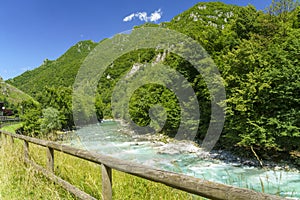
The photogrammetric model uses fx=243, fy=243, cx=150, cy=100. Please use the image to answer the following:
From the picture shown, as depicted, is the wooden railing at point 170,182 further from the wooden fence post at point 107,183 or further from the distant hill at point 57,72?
the distant hill at point 57,72

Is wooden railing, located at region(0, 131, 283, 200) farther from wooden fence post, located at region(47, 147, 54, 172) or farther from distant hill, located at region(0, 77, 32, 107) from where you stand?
distant hill, located at region(0, 77, 32, 107)

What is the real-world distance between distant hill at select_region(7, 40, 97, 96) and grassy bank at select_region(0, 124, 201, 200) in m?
78.1

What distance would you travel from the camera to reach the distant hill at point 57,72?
277 feet

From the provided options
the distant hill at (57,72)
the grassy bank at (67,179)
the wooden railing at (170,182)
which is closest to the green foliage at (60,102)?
the distant hill at (57,72)

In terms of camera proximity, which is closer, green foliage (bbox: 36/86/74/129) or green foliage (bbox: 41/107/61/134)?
green foliage (bbox: 41/107/61/134)

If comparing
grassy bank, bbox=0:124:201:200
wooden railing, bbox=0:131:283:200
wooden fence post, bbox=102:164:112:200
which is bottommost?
grassy bank, bbox=0:124:201:200

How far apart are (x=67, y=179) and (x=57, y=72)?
9668 cm

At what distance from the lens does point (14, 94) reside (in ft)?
284

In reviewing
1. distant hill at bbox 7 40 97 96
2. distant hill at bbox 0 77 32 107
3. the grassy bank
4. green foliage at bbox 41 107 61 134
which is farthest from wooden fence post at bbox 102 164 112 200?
distant hill at bbox 0 77 32 107

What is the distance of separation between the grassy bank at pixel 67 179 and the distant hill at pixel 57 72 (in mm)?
78118

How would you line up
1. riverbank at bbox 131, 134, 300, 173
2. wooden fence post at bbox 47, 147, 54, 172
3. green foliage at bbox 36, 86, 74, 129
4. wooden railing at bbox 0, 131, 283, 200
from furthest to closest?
green foliage at bbox 36, 86, 74, 129, riverbank at bbox 131, 134, 300, 173, wooden fence post at bbox 47, 147, 54, 172, wooden railing at bbox 0, 131, 283, 200

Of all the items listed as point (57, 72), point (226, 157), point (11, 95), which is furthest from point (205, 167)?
point (57, 72)

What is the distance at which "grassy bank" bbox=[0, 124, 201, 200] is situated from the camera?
316 cm

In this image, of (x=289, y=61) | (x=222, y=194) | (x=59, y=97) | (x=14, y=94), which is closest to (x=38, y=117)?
(x=59, y=97)
